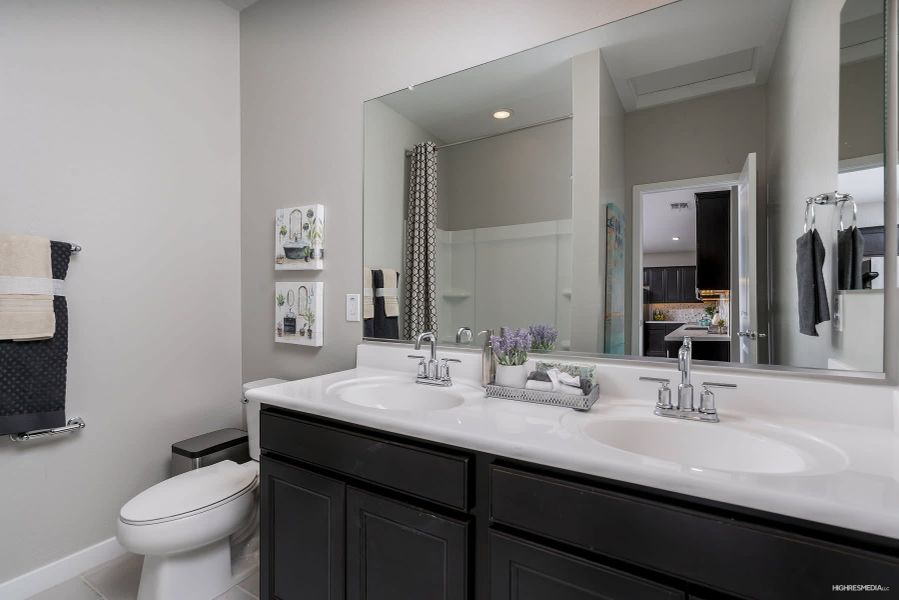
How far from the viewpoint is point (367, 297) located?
190 centimetres

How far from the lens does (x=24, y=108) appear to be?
161 centimetres

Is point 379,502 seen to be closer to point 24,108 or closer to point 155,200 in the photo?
point 155,200

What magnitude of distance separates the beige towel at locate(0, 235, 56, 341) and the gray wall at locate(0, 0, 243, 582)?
0.43ft

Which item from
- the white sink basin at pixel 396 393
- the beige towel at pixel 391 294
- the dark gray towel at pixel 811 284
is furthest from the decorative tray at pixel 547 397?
the beige towel at pixel 391 294

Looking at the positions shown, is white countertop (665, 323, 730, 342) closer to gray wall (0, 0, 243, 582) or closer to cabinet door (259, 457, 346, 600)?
cabinet door (259, 457, 346, 600)

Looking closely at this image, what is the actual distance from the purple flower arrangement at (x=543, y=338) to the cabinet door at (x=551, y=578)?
2.25 ft

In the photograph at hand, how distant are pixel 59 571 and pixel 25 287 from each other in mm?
1132

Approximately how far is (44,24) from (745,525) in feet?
8.73

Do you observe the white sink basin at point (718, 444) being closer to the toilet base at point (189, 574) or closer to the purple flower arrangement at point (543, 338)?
the purple flower arrangement at point (543, 338)

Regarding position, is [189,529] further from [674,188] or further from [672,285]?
[674,188]

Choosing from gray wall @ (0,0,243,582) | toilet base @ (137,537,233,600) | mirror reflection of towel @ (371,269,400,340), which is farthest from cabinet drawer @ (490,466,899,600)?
gray wall @ (0,0,243,582)

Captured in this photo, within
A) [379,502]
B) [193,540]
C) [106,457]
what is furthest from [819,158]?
[106,457]

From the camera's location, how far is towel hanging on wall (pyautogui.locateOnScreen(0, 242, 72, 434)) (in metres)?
1.53

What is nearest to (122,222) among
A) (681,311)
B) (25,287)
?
(25,287)
